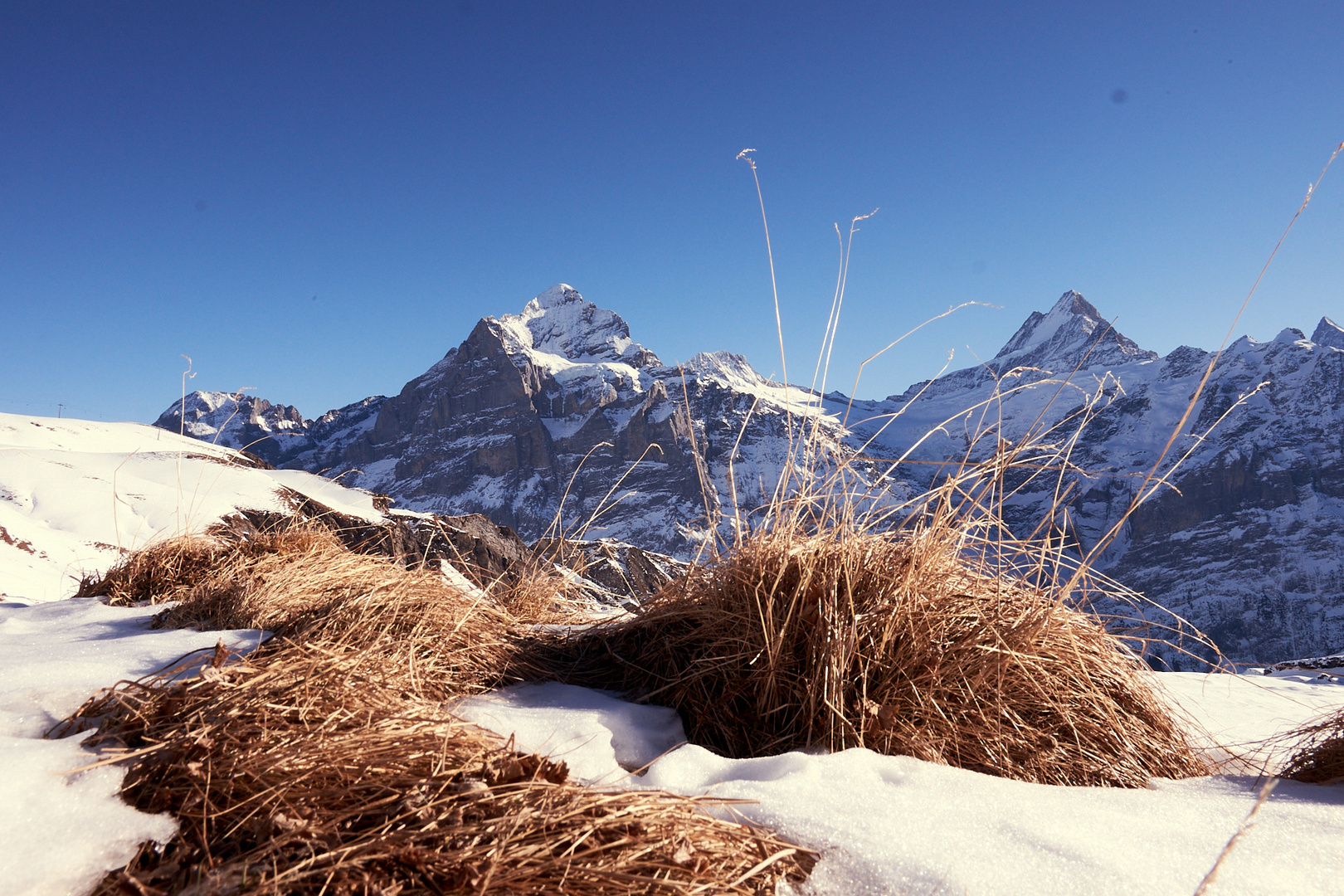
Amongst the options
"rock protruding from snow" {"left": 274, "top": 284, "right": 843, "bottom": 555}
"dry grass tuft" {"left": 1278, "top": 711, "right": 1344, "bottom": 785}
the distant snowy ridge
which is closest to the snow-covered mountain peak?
the distant snowy ridge

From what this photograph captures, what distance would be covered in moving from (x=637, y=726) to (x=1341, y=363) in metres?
200

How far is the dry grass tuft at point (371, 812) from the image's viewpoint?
28.5 inches

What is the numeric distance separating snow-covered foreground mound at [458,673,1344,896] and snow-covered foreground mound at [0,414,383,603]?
282cm

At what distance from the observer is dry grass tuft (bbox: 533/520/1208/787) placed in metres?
1.33

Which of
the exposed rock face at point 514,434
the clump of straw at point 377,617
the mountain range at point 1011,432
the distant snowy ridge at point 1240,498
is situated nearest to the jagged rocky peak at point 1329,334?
the mountain range at point 1011,432

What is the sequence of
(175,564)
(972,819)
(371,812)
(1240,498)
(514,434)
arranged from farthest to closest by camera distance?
(514,434), (1240,498), (175,564), (972,819), (371,812)

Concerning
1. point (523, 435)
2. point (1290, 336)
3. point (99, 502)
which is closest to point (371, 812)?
point (99, 502)

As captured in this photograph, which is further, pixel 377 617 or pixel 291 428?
pixel 291 428

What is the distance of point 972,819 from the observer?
3.20ft

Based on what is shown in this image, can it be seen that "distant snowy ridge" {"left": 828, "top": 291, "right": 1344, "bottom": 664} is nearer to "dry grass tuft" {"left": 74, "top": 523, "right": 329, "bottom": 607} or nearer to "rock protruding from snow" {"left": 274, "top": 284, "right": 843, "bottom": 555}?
"rock protruding from snow" {"left": 274, "top": 284, "right": 843, "bottom": 555}

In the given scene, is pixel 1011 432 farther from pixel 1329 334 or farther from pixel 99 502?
pixel 1329 334

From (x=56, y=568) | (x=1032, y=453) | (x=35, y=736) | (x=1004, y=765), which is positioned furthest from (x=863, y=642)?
(x=56, y=568)

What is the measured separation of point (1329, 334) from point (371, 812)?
246955 millimetres

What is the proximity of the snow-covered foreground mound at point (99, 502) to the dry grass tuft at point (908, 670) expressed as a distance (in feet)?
9.33
